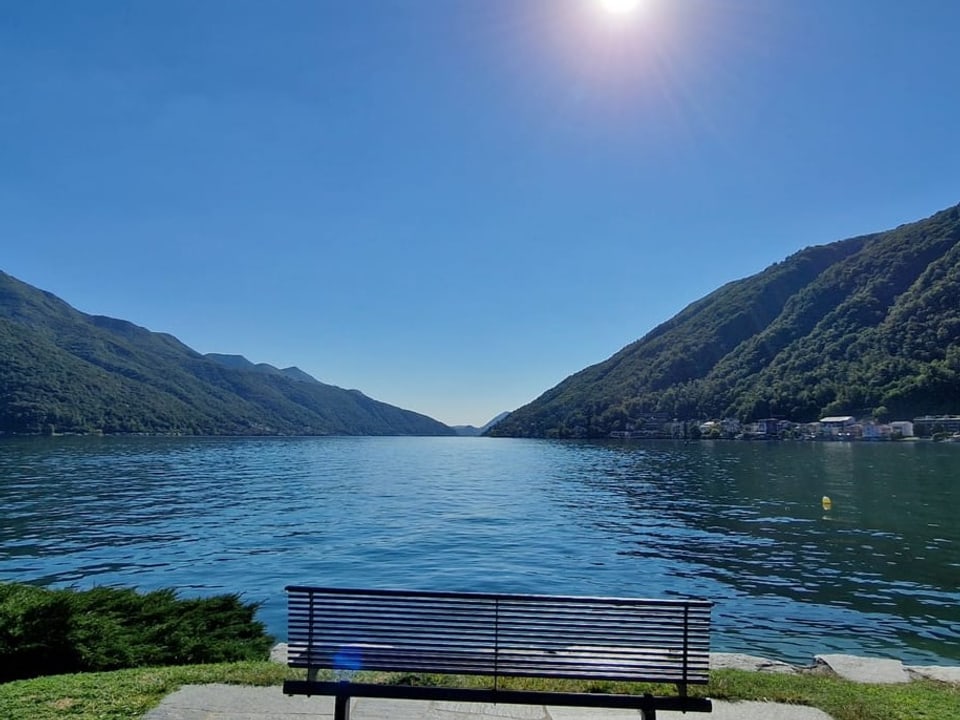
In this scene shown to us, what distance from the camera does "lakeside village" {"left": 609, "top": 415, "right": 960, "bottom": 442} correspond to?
5315 inches

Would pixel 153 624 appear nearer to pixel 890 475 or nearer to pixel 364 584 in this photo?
pixel 364 584

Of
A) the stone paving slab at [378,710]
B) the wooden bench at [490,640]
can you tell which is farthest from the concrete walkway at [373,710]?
the wooden bench at [490,640]

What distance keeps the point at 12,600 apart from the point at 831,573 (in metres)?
22.4

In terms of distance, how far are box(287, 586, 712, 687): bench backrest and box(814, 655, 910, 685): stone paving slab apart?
5.02m

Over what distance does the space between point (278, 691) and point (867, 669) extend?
853cm

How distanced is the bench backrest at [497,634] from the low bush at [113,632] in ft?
15.2

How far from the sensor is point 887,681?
8992mm

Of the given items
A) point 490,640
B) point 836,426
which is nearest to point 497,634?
point 490,640

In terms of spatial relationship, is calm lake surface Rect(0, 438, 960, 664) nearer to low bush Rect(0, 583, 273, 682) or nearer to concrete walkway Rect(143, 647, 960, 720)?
low bush Rect(0, 583, 273, 682)

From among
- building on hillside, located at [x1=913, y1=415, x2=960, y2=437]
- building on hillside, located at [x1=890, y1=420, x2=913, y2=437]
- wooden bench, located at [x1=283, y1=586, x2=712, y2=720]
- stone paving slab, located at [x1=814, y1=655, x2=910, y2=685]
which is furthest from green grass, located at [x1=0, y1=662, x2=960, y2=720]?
building on hillside, located at [x1=890, y1=420, x2=913, y2=437]

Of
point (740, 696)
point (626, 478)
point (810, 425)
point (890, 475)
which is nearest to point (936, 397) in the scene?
point (810, 425)

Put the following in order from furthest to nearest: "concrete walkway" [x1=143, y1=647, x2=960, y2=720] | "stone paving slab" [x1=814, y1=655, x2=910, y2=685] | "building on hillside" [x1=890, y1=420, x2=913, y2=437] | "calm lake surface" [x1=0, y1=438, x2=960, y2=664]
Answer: "building on hillside" [x1=890, y1=420, x2=913, y2=437], "calm lake surface" [x1=0, y1=438, x2=960, y2=664], "stone paving slab" [x1=814, y1=655, x2=910, y2=685], "concrete walkway" [x1=143, y1=647, x2=960, y2=720]

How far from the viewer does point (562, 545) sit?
27062mm

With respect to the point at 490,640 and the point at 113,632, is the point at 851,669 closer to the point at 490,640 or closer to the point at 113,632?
the point at 490,640
